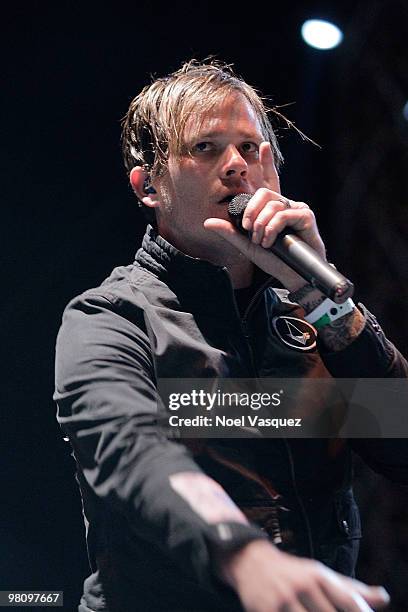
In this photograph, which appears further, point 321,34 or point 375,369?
point 321,34

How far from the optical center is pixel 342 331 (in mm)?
1036

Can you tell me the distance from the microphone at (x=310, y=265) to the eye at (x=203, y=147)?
5.2 inches

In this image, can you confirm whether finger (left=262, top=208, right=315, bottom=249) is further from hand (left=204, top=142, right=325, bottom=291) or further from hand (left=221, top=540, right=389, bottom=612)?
hand (left=221, top=540, right=389, bottom=612)

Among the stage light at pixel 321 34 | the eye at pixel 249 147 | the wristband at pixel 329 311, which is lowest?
the wristband at pixel 329 311

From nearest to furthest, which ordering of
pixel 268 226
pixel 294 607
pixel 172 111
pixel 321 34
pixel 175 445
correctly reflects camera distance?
pixel 294 607
pixel 175 445
pixel 268 226
pixel 172 111
pixel 321 34

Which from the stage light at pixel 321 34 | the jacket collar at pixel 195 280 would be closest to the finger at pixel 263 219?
the jacket collar at pixel 195 280

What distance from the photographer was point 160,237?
42.2 inches

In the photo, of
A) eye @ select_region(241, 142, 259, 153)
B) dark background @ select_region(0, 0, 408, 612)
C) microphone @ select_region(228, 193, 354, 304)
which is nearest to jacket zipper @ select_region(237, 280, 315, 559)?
microphone @ select_region(228, 193, 354, 304)

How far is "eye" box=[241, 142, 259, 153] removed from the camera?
110 centimetres

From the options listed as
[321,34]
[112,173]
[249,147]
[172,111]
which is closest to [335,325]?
[249,147]

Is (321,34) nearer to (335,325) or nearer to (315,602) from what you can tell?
(335,325)

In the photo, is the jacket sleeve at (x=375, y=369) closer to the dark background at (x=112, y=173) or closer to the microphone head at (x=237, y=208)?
the microphone head at (x=237, y=208)

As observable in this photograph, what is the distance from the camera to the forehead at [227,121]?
1093 millimetres

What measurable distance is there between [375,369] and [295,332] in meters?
0.12
